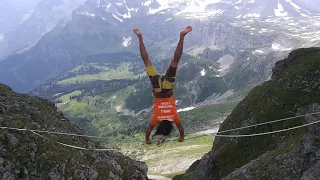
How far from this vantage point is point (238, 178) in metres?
45.4

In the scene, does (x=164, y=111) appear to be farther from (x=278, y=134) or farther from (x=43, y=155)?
(x=278, y=134)

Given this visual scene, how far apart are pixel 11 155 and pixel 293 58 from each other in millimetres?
55185

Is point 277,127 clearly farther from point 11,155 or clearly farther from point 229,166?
point 11,155

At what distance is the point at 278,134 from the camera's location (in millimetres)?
52562

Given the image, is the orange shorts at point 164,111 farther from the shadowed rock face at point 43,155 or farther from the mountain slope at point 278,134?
the shadowed rock face at point 43,155

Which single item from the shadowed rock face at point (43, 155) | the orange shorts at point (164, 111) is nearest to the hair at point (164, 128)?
the orange shorts at point (164, 111)

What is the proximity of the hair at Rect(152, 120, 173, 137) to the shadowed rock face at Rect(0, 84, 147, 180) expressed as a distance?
67.4 feet

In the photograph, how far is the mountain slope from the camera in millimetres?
40469

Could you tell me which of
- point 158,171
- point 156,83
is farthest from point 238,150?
point 158,171

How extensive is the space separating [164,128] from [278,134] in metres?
30.4

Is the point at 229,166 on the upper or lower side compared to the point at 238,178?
lower

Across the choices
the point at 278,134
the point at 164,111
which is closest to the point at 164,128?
the point at 164,111

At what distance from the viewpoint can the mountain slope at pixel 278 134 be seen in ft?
133

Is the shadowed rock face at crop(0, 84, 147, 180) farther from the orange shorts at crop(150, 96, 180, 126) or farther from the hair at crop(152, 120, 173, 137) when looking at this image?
the orange shorts at crop(150, 96, 180, 126)
